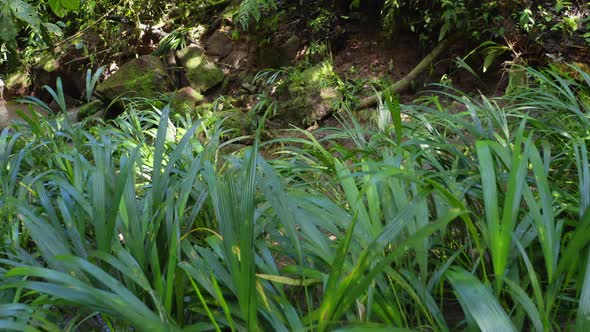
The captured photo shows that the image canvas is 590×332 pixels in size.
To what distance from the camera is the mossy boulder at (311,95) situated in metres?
4.45

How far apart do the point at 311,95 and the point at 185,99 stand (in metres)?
1.45

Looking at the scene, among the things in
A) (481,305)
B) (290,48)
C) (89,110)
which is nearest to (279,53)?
(290,48)

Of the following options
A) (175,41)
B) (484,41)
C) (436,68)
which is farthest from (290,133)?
(175,41)

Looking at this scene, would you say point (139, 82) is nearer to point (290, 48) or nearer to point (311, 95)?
point (290, 48)

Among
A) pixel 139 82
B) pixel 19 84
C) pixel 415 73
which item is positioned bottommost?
pixel 19 84

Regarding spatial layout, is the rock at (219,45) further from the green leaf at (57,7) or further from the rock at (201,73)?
the green leaf at (57,7)

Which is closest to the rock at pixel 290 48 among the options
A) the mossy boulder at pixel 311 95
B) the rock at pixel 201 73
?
the mossy boulder at pixel 311 95

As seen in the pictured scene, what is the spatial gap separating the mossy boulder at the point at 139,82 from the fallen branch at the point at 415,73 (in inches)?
86.9

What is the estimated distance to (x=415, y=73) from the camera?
4.41 m

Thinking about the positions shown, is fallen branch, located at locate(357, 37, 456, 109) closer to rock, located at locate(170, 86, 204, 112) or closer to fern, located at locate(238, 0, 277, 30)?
fern, located at locate(238, 0, 277, 30)

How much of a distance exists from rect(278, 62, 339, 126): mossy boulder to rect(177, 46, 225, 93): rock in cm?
116

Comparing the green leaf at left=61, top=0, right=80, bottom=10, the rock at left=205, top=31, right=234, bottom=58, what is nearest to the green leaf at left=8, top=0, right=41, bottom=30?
the green leaf at left=61, top=0, right=80, bottom=10

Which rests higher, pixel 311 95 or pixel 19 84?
pixel 311 95

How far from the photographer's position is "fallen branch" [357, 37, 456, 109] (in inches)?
169
